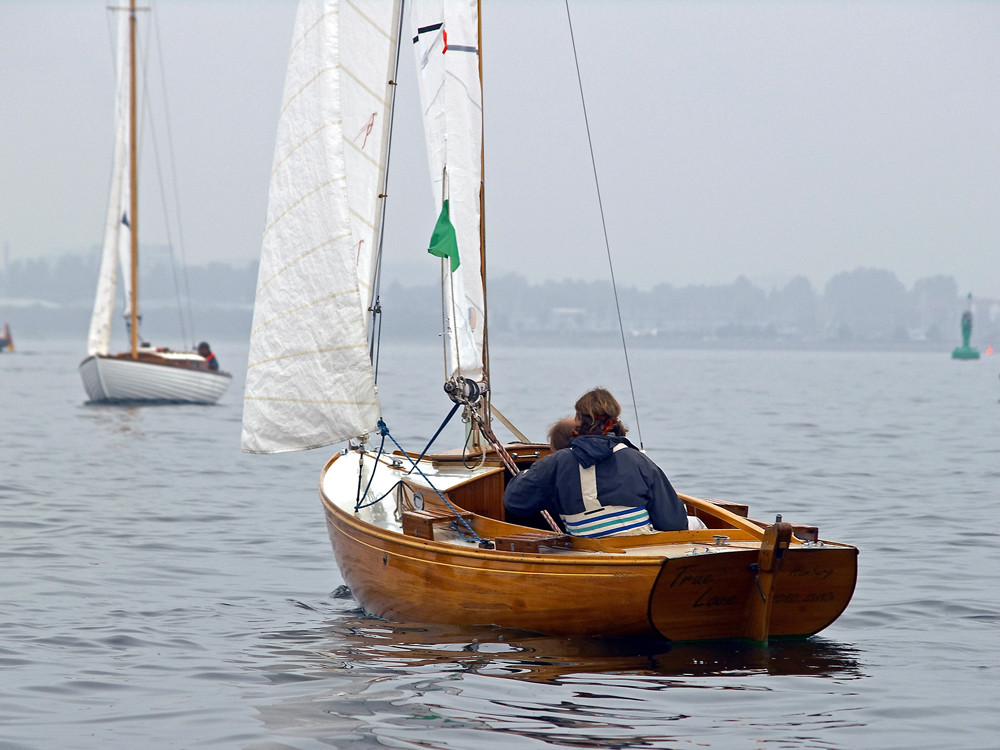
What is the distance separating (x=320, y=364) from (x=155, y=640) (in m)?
2.17

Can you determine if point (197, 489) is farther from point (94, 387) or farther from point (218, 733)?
point (94, 387)

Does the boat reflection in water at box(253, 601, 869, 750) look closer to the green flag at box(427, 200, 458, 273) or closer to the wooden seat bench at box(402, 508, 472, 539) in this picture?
the wooden seat bench at box(402, 508, 472, 539)

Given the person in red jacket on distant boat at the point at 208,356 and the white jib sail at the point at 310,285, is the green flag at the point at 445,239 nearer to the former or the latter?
the white jib sail at the point at 310,285

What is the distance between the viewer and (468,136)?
8.84 metres

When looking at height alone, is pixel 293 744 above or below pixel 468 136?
below

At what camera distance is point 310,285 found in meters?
8.50

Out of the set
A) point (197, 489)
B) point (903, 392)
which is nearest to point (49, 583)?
point (197, 489)

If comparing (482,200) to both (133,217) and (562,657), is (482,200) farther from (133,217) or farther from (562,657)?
(133,217)

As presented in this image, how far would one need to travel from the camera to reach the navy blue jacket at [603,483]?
268 inches

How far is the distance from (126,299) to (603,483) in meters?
27.9

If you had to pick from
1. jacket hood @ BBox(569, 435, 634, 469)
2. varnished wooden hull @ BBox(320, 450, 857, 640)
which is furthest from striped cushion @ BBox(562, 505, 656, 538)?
jacket hood @ BBox(569, 435, 634, 469)

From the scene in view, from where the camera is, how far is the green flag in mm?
8688

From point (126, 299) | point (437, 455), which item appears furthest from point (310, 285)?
point (126, 299)

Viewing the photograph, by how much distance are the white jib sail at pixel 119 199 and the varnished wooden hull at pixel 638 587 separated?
2641 centimetres
